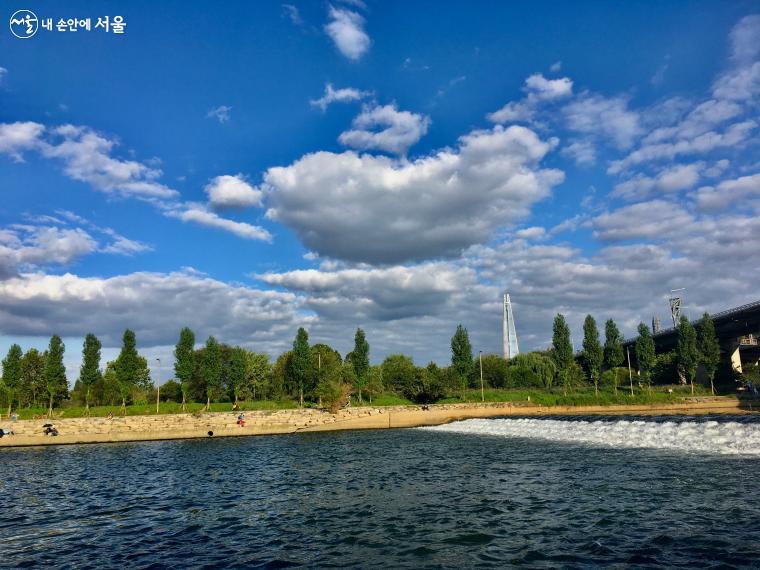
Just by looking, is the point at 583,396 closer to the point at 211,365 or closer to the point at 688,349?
the point at 688,349

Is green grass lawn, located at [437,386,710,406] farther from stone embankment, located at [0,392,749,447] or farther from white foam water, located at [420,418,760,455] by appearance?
white foam water, located at [420,418,760,455]

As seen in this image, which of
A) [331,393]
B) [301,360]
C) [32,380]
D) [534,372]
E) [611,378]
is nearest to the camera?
[331,393]

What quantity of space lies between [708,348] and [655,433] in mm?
74137

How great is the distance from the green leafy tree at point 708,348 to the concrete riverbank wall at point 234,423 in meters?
15.0

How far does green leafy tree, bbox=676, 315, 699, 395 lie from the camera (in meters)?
103

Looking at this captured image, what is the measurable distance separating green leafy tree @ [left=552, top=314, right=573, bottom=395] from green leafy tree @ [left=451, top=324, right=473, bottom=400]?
2034 centimetres

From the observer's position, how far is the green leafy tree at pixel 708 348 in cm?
9969

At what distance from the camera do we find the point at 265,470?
119 feet

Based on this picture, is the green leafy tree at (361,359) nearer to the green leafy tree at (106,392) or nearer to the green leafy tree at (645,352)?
the green leafy tree at (106,392)

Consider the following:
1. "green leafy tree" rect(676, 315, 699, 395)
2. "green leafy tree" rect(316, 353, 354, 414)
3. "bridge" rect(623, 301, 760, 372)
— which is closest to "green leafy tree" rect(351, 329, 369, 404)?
"green leafy tree" rect(316, 353, 354, 414)

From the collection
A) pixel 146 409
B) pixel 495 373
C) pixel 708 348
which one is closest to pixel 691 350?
pixel 708 348

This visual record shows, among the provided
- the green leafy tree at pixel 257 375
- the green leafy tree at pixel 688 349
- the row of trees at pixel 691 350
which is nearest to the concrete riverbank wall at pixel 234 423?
the row of trees at pixel 691 350

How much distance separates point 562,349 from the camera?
10869 centimetres

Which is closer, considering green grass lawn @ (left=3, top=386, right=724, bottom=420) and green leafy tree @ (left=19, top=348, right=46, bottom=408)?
green grass lawn @ (left=3, top=386, right=724, bottom=420)
